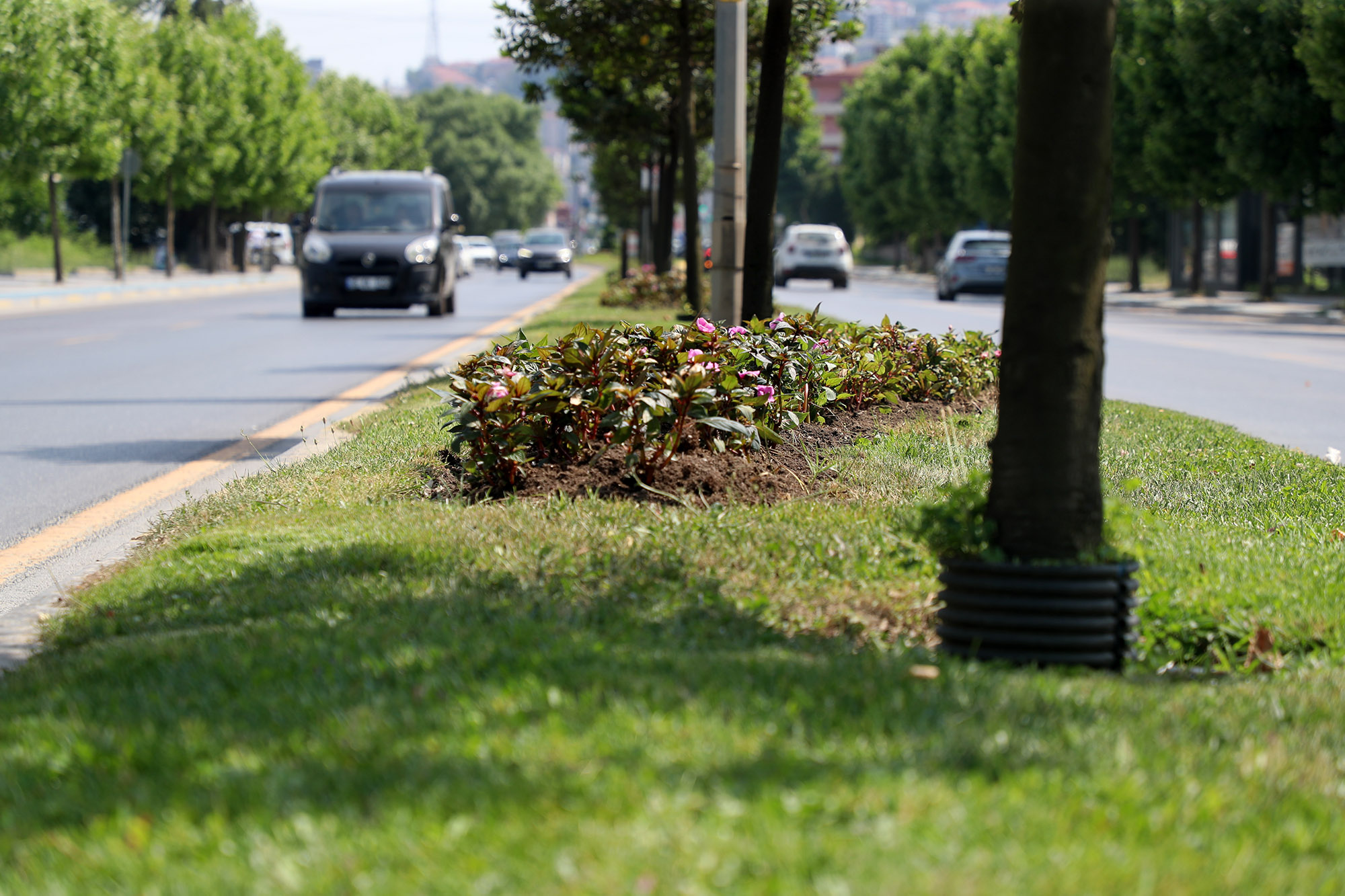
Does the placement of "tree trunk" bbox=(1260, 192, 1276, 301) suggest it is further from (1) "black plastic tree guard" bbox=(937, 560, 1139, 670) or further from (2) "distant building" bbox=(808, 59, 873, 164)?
(2) "distant building" bbox=(808, 59, 873, 164)

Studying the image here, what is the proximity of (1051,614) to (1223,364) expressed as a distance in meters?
13.7

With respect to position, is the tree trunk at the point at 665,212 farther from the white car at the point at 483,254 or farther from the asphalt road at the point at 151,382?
the white car at the point at 483,254

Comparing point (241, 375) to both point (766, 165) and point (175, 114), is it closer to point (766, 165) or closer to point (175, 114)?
point (766, 165)

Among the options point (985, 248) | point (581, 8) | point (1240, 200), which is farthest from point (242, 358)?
point (1240, 200)

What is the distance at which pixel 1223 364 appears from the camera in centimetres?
1667

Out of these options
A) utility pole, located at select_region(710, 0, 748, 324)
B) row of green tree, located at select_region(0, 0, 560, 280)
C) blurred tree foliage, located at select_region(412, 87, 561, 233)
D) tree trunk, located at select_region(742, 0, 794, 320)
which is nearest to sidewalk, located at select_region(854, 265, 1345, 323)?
utility pole, located at select_region(710, 0, 748, 324)

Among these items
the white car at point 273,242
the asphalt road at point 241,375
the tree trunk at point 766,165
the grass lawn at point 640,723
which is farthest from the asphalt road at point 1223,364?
the white car at point 273,242

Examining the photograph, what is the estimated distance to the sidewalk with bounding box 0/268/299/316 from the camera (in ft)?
99.7

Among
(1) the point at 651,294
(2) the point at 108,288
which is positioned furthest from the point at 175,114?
(1) the point at 651,294

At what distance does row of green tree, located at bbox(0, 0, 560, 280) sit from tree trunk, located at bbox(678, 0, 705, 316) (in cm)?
2185

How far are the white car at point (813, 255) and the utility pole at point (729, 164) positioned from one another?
26.8 metres

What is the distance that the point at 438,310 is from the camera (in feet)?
79.8

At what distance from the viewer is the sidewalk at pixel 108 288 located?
30.4 m

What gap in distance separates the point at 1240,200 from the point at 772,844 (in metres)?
42.3
